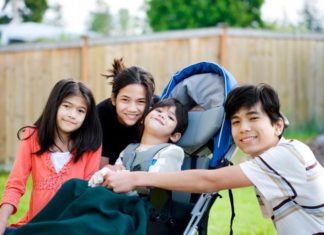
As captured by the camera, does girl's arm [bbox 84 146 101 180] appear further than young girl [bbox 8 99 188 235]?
Yes

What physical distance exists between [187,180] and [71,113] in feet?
2.87

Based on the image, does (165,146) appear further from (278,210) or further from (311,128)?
(311,128)

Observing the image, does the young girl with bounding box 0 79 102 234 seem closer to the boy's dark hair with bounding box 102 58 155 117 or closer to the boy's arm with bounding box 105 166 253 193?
the boy's dark hair with bounding box 102 58 155 117

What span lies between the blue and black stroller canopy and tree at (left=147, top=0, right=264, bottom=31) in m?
14.8

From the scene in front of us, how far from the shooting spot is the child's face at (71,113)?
12.0ft

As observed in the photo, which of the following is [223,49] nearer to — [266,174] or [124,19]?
[266,174]

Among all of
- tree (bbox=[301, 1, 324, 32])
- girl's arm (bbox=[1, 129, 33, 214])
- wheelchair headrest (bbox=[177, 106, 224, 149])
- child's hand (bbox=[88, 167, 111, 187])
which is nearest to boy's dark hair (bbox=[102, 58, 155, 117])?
wheelchair headrest (bbox=[177, 106, 224, 149])

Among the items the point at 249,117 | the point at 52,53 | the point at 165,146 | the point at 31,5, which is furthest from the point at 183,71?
the point at 31,5

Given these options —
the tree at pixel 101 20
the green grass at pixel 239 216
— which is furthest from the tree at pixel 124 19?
the green grass at pixel 239 216

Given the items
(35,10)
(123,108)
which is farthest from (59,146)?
(35,10)

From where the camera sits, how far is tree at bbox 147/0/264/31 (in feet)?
61.7

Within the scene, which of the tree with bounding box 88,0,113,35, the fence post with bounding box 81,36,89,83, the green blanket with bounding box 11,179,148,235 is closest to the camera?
the green blanket with bounding box 11,179,148,235

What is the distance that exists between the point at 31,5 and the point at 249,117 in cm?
2027

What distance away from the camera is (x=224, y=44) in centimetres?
995
